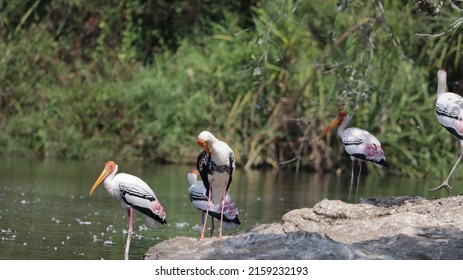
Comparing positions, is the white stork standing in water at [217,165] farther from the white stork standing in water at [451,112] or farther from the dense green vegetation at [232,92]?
the dense green vegetation at [232,92]

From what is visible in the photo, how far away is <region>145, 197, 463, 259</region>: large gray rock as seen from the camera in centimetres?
894

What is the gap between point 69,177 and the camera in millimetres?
19406

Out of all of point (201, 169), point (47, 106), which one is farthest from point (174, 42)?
point (201, 169)

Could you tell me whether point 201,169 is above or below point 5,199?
above

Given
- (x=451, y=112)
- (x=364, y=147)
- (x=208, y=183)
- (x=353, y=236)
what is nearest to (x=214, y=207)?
(x=208, y=183)

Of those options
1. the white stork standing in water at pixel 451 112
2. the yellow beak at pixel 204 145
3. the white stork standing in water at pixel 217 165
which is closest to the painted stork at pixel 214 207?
the white stork standing in water at pixel 217 165

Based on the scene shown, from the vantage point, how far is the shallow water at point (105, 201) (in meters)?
11.8

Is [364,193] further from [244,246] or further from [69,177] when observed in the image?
[244,246]

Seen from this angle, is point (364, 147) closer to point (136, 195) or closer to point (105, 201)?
point (136, 195)

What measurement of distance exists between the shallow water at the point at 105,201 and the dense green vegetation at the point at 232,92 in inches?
31.0

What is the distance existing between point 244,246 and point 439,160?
13693 millimetres

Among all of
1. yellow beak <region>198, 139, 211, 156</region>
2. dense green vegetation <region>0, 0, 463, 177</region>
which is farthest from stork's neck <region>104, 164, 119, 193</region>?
dense green vegetation <region>0, 0, 463, 177</region>

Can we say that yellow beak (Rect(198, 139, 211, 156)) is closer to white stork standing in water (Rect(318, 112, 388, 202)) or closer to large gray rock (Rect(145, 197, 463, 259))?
large gray rock (Rect(145, 197, 463, 259))
